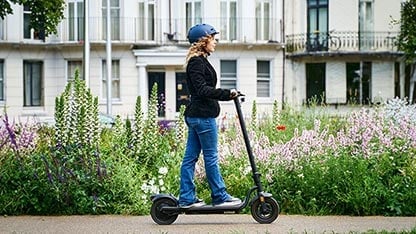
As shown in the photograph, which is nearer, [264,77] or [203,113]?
[203,113]

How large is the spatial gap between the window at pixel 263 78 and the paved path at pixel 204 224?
36.3 meters

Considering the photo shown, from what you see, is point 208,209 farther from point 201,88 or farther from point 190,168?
point 201,88

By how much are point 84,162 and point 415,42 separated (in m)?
23.9

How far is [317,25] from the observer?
4803 cm

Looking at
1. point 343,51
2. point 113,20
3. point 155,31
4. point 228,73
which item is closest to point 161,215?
point 113,20

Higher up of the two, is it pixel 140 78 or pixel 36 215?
pixel 140 78

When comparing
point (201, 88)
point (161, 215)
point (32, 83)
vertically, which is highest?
point (32, 83)

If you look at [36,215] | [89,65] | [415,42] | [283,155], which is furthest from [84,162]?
[89,65]

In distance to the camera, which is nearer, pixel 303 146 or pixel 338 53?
pixel 303 146

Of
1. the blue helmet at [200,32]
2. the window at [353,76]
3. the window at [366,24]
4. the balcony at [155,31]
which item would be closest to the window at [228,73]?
the balcony at [155,31]

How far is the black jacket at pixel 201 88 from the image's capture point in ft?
34.7

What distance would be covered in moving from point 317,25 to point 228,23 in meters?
4.66

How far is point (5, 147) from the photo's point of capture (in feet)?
42.6

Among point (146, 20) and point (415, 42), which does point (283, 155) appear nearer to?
point (415, 42)
